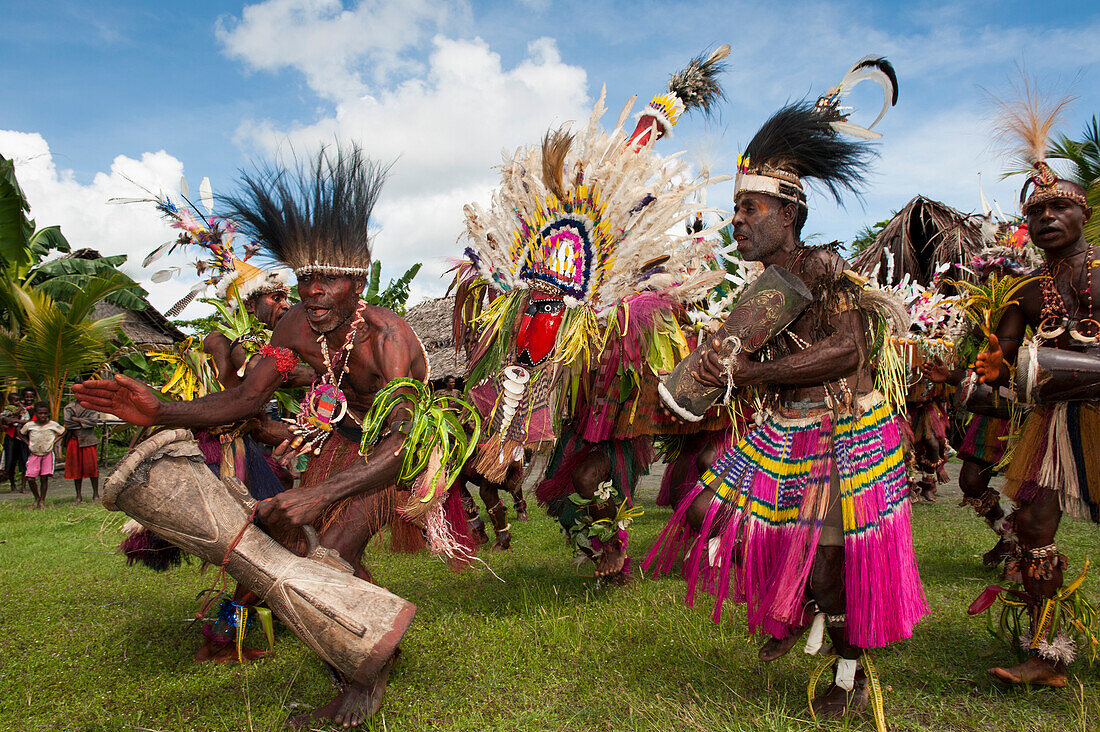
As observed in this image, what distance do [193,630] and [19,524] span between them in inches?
245

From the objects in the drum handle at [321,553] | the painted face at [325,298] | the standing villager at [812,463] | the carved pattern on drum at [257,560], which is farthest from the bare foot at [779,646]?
the painted face at [325,298]

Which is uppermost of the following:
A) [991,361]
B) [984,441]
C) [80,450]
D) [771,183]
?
[771,183]

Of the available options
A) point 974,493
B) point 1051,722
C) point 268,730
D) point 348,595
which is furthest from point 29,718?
point 974,493

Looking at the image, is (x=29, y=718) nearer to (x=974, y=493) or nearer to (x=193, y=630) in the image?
(x=193, y=630)

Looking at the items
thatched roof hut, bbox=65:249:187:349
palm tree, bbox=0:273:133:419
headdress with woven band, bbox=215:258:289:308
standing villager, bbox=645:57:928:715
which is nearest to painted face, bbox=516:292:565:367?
standing villager, bbox=645:57:928:715

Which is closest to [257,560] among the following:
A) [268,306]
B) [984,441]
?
[268,306]

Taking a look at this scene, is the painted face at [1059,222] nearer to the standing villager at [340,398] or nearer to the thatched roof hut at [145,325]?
the standing villager at [340,398]

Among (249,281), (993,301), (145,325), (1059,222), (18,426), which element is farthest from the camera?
(145,325)

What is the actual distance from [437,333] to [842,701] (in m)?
14.1

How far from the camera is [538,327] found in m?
4.29

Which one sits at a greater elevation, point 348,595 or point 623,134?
point 623,134

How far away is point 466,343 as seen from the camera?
15.8 ft

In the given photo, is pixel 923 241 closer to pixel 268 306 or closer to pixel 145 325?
pixel 268 306

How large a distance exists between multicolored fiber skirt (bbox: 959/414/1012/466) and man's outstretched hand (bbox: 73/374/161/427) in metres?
4.79
